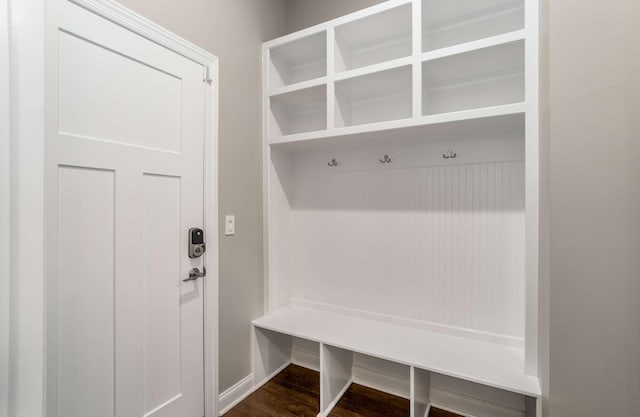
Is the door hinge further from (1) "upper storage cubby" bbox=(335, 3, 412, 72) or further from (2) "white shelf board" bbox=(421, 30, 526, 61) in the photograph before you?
(2) "white shelf board" bbox=(421, 30, 526, 61)

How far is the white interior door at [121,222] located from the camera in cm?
107

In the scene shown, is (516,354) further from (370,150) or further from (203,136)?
(203,136)

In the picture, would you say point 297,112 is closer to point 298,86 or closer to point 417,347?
point 298,86

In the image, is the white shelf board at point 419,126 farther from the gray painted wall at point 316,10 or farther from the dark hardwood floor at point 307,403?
the dark hardwood floor at point 307,403

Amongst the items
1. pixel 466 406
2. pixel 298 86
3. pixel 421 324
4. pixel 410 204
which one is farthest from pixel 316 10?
pixel 466 406

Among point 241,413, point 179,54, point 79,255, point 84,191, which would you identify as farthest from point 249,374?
point 179,54

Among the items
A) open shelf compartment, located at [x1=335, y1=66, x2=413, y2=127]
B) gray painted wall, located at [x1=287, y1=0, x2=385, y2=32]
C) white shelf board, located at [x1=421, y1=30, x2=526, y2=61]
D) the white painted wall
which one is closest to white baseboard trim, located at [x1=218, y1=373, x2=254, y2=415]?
the white painted wall

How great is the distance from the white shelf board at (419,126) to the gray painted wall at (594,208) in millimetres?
272

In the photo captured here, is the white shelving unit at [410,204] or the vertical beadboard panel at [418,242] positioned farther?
the vertical beadboard panel at [418,242]

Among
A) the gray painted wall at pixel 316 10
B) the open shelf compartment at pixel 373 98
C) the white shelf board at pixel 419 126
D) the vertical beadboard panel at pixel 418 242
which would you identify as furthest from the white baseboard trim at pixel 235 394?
the gray painted wall at pixel 316 10

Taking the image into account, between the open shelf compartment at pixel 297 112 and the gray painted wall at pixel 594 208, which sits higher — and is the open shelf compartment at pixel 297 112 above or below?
above

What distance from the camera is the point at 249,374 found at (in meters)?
1.93

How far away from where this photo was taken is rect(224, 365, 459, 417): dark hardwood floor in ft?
5.65

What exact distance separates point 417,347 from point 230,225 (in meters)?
1.35
